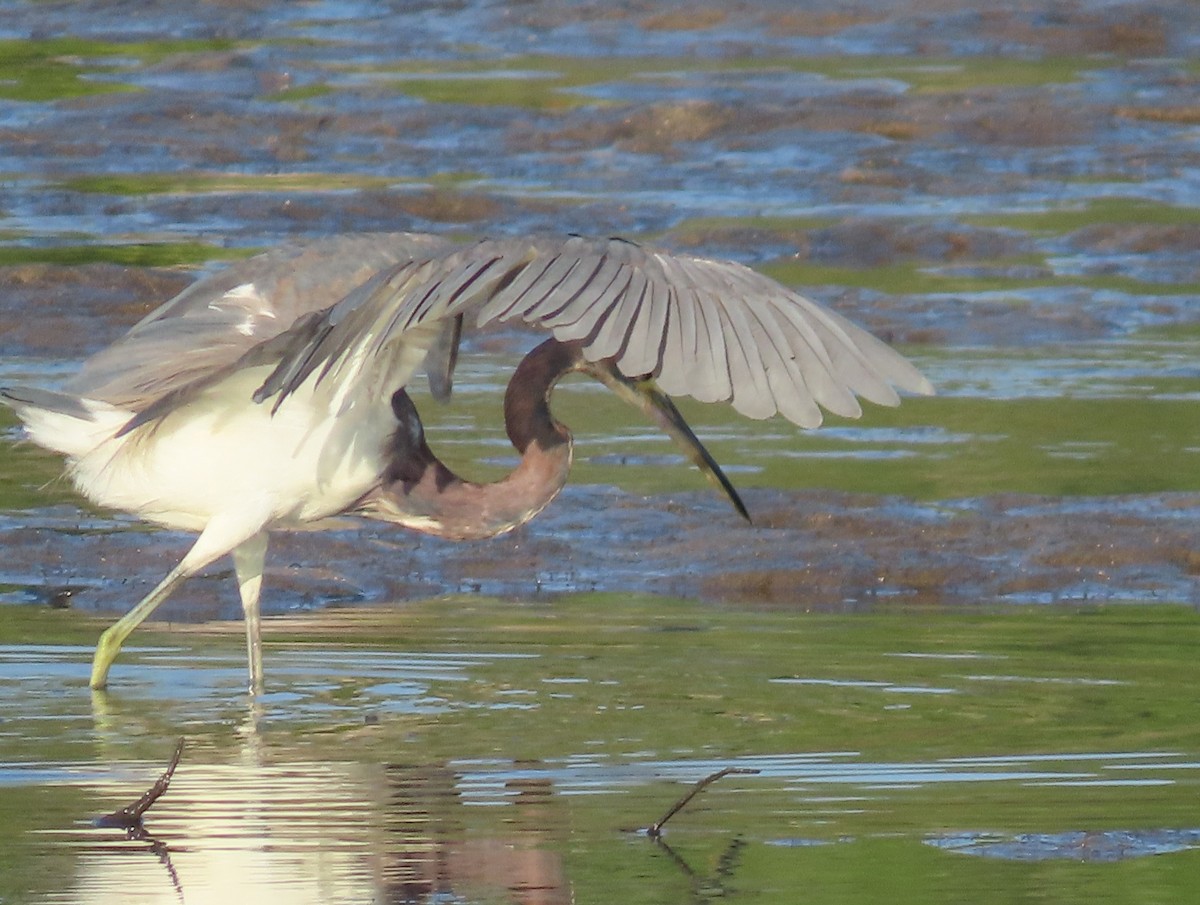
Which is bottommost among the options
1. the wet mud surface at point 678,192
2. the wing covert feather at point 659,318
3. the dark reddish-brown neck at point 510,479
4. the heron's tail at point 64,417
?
the wet mud surface at point 678,192

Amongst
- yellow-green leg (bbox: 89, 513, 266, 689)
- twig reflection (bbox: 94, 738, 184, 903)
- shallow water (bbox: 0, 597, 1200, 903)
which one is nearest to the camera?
shallow water (bbox: 0, 597, 1200, 903)

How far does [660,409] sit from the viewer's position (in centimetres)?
629

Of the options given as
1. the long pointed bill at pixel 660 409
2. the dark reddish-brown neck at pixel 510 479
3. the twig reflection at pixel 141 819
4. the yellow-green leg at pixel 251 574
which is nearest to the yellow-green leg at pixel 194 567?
the yellow-green leg at pixel 251 574

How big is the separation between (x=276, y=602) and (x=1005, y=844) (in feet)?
11.0

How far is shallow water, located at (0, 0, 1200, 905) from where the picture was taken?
177 inches

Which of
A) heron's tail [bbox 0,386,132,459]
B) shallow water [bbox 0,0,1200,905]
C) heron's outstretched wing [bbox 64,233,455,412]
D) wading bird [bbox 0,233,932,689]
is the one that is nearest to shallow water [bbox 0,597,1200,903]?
shallow water [bbox 0,0,1200,905]

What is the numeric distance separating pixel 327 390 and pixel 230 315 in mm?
269

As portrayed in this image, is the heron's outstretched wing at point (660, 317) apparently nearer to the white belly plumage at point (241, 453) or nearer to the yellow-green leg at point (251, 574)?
the white belly plumage at point (241, 453)

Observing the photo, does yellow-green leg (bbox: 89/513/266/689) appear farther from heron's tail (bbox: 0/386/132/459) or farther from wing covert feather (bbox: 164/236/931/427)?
wing covert feather (bbox: 164/236/931/427)

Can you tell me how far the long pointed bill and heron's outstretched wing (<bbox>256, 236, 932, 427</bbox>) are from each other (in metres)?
1.21

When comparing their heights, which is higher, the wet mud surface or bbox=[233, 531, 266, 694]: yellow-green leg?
bbox=[233, 531, 266, 694]: yellow-green leg

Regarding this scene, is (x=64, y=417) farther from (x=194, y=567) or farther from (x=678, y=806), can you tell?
(x=678, y=806)

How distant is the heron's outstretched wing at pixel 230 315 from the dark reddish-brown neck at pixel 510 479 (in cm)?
41

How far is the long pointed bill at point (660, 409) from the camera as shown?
20.4 ft
